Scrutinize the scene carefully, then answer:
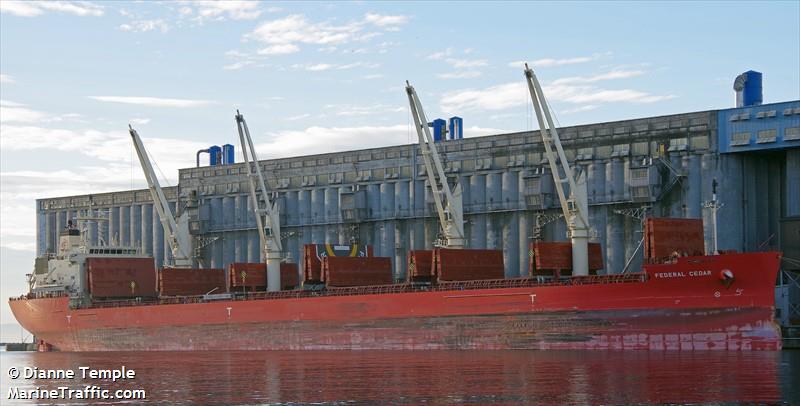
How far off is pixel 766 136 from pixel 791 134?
4.69 feet

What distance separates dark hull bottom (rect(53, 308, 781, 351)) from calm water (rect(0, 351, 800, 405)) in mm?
1471

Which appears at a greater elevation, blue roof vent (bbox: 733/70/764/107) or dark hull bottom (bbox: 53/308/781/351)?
blue roof vent (bbox: 733/70/764/107)

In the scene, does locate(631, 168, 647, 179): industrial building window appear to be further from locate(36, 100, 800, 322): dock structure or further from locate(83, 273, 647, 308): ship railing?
locate(83, 273, 647, 308): ship railing

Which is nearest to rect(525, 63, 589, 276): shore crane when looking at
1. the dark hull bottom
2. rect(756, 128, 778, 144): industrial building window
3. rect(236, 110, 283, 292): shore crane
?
the dark hull bottom

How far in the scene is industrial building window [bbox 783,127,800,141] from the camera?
61.6 metres

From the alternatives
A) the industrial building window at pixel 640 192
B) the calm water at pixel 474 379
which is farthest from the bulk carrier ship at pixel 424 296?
the industrial building window at pixel 640 192

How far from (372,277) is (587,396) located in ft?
124

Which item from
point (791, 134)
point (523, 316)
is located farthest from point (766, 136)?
point (523, 316)

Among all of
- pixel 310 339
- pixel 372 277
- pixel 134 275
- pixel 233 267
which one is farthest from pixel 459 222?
pixel 134 275

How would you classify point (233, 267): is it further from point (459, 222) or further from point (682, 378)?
point (682, 378)

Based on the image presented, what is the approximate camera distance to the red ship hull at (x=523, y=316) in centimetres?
5203

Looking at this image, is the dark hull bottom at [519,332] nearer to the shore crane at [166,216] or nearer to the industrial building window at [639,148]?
the shore crane at [166,216]

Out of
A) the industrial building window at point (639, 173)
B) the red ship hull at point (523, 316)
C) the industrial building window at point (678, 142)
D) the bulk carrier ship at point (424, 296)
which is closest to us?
the red ship hull at point (523, 316)

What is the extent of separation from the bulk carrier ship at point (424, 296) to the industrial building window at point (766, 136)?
874cm
